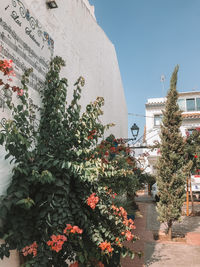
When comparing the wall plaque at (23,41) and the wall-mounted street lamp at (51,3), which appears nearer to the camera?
the wall plaque at (23,41)

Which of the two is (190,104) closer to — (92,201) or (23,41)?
(23,41)

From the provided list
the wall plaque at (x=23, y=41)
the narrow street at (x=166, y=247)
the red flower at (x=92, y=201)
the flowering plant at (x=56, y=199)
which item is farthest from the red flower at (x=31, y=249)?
the narrow street at (x=166, y=247)

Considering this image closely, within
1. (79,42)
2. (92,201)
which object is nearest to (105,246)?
(92,201)

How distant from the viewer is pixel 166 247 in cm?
567

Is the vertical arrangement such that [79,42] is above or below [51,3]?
above

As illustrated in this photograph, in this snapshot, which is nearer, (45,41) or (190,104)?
(45,41)

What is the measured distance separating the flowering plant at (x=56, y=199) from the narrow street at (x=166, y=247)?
87.5 inches

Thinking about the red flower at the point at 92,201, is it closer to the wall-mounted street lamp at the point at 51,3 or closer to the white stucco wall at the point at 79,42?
the white stucco wall at the point at 79,42

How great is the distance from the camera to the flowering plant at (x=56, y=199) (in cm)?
216

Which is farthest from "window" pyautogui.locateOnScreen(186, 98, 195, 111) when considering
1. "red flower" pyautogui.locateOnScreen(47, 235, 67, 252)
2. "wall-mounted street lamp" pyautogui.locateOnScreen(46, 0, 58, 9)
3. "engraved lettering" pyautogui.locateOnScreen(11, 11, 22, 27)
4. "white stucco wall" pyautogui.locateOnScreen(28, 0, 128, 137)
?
"red flower" pyautogui.locateOnScreen(47, 235, 67, 252)

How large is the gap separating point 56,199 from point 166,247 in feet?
14.6

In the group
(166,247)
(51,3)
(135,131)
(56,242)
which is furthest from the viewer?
(135,131)

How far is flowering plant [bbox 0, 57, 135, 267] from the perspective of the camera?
7.09ft

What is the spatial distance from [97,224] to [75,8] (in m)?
4.50
